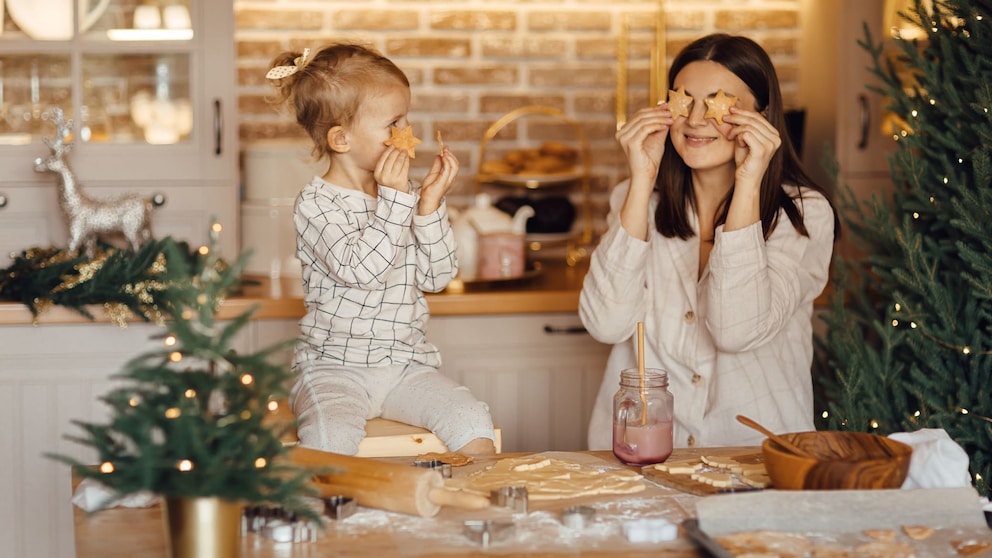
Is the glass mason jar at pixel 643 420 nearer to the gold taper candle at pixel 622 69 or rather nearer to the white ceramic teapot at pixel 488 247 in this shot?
the white ceramic teapot at pixel 488 247

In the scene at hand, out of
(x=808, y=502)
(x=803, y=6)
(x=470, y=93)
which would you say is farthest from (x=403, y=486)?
(x=803, y=6)

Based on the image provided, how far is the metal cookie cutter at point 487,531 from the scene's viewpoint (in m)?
1.36

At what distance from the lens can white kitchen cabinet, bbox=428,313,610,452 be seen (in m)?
3.05

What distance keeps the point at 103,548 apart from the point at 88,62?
2.00m

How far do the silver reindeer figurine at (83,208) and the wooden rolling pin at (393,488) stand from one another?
1.62 meters

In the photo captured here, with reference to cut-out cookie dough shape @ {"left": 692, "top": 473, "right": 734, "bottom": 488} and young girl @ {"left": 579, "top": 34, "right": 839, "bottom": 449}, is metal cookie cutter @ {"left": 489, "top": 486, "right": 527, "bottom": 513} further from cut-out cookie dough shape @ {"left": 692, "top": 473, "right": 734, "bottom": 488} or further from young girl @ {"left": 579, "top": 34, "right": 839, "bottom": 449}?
young girl @ {"left": 579, "top": 34, "right": 839, "bottom": 449}

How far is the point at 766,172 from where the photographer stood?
2.43 metres

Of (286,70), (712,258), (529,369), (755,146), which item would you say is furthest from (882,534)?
(529,369)

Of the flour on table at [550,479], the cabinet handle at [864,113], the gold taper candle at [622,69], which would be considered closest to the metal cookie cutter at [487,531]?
the flour on table at [550,479]

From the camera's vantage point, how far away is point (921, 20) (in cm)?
251

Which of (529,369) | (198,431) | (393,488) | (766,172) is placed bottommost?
(529,369)

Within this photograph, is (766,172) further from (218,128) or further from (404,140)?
(218,128)

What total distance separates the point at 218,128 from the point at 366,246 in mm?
1018

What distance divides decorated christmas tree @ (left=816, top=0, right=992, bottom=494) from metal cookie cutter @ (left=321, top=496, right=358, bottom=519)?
1.40 m
